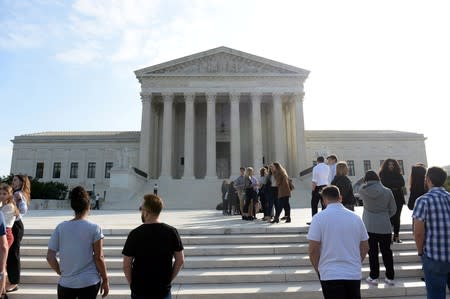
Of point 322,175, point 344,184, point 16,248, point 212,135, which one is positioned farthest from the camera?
point 212,135

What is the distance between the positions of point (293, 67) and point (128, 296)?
36228 millimetres

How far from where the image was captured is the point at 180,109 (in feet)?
146

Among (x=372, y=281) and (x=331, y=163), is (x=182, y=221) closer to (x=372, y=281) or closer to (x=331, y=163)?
(x=331, y=163)

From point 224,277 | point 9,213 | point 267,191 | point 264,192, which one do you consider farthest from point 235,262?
point 264,192

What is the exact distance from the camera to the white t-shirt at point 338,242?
3791mm

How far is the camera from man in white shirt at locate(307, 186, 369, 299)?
3.78m

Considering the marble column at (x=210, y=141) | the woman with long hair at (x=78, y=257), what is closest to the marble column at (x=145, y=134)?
the marble column at (x=210, y=141)

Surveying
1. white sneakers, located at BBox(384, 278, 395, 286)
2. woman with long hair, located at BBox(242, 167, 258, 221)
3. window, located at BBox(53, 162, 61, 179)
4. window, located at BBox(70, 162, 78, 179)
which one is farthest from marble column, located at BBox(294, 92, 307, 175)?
window, located at BBox(53, 162, 61, 179)

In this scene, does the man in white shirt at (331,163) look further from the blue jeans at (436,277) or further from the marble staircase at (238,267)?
the blue jeans at (436,277)

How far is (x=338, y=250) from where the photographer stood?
381 centimetres

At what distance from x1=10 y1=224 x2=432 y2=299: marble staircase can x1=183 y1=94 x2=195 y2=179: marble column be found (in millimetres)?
27791

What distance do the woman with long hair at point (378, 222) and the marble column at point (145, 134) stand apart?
3274cm

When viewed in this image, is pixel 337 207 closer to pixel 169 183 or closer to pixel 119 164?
pixel 119 164

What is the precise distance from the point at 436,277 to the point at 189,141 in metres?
34.2
